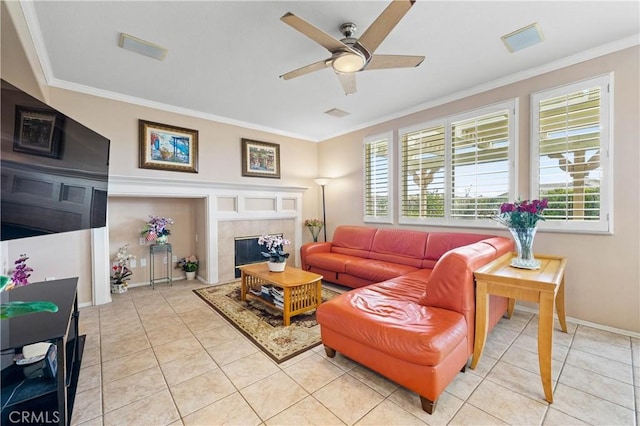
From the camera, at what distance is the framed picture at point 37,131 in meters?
1.37

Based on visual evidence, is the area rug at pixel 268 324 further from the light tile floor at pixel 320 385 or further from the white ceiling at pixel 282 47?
the white ceiling at pixel 282 47

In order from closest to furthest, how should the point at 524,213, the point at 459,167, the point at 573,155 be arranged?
the point at 524,213
the point at 573,155
the point at 459,167

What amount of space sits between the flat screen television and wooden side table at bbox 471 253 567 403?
9.06 ft

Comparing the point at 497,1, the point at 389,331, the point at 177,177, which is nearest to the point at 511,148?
the point at 497,1

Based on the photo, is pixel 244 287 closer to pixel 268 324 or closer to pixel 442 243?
pixel 268 324

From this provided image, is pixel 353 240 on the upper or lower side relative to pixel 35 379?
upper

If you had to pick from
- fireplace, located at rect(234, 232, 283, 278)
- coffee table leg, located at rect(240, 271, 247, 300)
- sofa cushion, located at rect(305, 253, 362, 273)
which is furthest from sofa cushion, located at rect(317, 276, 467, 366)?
fireplace, located at rect(234, 232, 283, 278)

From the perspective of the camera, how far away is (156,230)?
4078mm

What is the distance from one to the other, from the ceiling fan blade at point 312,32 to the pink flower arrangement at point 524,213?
182 centimetres

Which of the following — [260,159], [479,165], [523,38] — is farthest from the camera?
[260,159]

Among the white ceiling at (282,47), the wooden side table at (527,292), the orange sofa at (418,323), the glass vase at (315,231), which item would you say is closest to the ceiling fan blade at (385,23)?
the white ceiling at (282,47)

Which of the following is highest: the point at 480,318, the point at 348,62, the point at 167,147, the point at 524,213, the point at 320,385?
the point at 348,62

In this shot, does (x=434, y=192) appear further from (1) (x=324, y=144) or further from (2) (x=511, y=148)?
(1) (x=324, y=144)

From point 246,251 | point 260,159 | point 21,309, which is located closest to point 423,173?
point 260,159
